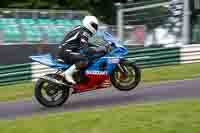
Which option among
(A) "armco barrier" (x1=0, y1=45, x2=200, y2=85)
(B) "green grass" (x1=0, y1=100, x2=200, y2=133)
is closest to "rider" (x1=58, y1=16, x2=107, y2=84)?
(B) "green grass" (x1=0, y1=100, x2=200, y2=133)

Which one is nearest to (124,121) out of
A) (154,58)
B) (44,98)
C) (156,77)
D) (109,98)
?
(44,98)

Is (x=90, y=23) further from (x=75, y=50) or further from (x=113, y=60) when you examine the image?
(x=113, y=60)

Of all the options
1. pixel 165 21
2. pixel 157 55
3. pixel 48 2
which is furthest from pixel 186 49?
pixel 48 2

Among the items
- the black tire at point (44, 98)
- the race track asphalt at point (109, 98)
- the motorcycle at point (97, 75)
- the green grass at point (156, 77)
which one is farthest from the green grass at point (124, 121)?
the green grass at point (156, 77)

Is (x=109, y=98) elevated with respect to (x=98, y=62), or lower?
lower

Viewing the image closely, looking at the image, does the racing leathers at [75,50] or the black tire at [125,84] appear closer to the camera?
the racing leathers at [75,50]

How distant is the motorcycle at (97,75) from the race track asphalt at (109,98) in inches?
9.0

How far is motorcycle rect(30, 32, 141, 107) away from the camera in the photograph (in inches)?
448

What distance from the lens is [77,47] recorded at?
11.5 metres

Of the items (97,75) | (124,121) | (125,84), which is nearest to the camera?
(124,121)

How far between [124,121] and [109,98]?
10.9 feet

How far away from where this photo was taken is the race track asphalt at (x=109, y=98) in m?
11.0

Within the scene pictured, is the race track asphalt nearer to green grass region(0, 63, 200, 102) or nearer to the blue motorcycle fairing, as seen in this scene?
the blue motorcycle fairing

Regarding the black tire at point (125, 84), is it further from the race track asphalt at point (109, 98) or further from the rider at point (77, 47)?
the rider at point (77, 47)
